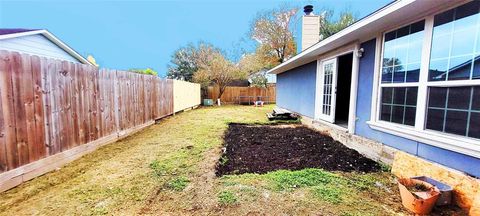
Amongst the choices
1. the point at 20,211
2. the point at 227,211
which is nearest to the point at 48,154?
the point at 20,211

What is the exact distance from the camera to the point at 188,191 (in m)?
2.64

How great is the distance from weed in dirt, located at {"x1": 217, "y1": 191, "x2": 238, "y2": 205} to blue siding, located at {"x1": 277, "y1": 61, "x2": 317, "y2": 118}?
5.22 m

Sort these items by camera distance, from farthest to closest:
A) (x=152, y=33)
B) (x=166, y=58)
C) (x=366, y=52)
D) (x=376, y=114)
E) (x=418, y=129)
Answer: (x=152, y=33)
(x=166, y=58)
(x=366, y=52)
(x=376, y=114)
(x=418, y=129)

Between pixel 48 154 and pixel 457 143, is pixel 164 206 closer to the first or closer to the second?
pixel 48 154

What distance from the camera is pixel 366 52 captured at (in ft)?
14.0

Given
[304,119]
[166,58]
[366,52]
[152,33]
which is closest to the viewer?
[366,52]

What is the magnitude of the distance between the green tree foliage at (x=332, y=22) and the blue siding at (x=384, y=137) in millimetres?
14706

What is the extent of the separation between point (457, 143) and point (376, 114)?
5.10 ft

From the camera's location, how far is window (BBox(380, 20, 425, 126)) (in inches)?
124

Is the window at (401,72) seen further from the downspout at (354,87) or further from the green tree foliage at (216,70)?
the green tree foliage at (216,70)

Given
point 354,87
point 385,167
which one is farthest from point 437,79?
point 354,87

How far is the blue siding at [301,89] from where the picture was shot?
7.33 meters

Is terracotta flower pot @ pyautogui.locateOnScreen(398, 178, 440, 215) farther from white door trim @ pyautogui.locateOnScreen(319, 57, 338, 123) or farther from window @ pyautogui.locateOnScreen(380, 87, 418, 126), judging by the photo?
white door trim @ pyautogui.locateOnScreen(319, 57, 338, 123)

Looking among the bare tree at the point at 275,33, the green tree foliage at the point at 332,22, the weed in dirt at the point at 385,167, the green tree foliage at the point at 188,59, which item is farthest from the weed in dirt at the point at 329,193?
the bare tree at the point at 275,33
